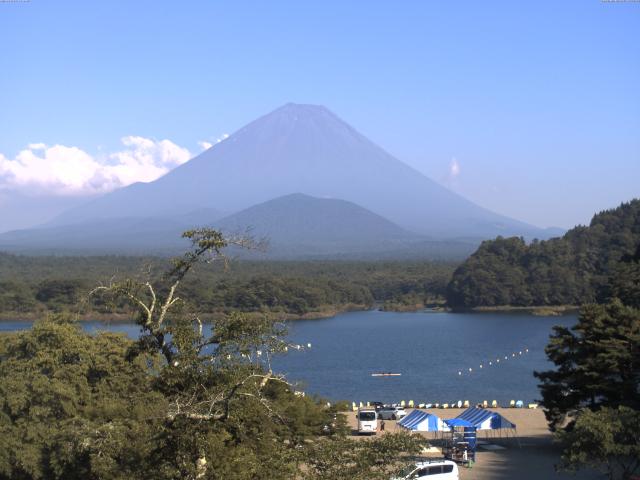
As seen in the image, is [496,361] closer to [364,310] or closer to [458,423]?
[458,423]

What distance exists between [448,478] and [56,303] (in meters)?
34.0

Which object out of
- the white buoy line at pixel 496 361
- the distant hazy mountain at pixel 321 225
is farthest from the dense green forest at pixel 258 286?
the distant hazy mountain at pixel 321 225

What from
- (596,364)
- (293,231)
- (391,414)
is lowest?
(391,414)

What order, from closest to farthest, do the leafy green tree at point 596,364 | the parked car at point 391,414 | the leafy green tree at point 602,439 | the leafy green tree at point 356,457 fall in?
the leafy green tree at point 356,457
the leafy green tree at point 602,439
the leafy green tree at point 596,364
the parked car at point 391,414

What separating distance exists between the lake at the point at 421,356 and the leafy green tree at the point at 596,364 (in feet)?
19.3

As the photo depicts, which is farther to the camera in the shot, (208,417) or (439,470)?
(439,470)

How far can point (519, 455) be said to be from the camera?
12.4m

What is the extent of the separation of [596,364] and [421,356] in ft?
55.3

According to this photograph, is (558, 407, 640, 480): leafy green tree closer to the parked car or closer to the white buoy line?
the parked car

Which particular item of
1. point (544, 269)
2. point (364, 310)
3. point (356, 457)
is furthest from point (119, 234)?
point (356, 457)

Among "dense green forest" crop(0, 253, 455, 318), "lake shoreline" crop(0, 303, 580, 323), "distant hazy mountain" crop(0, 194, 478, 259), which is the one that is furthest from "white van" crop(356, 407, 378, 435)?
"distant hazy mountain" crop(0, 194, 478, 259)

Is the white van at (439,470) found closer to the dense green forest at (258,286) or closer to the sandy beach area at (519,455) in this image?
the sandy beach area at (519,455)

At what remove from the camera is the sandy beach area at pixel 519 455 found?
11.0 metres

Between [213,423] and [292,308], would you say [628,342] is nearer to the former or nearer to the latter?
[213,423]
